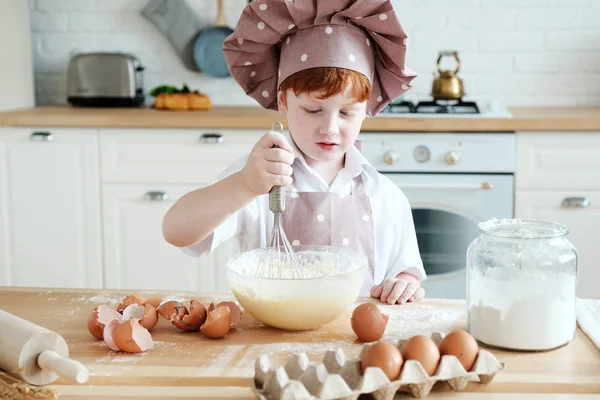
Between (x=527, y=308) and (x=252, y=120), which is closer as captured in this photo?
(x=527, y=308)

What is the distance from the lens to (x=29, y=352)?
2.98ft

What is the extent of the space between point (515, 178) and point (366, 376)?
1912 millimetres

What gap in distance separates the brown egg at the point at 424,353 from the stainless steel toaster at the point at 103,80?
8.08ft

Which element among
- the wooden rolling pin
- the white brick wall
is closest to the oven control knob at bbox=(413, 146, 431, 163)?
the white brick wall

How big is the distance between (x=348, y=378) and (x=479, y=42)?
8.46 ft

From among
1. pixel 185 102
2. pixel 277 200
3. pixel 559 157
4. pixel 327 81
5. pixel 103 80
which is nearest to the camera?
pixel 277 200

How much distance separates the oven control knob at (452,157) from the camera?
2604 mm

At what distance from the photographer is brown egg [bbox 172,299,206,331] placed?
110 cm

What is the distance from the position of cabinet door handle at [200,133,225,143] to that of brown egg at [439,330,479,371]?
1.89 m

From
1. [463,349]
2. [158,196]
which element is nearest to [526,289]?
[463,349]

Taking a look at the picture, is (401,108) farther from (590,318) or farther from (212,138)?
(590,318)

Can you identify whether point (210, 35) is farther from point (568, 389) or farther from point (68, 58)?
A: point (568, 389)

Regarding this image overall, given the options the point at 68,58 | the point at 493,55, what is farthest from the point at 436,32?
the point at 68,58

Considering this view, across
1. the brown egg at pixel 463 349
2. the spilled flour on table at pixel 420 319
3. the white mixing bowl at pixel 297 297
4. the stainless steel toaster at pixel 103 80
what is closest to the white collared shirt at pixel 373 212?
the spilled flour on table at pixel 420 319
